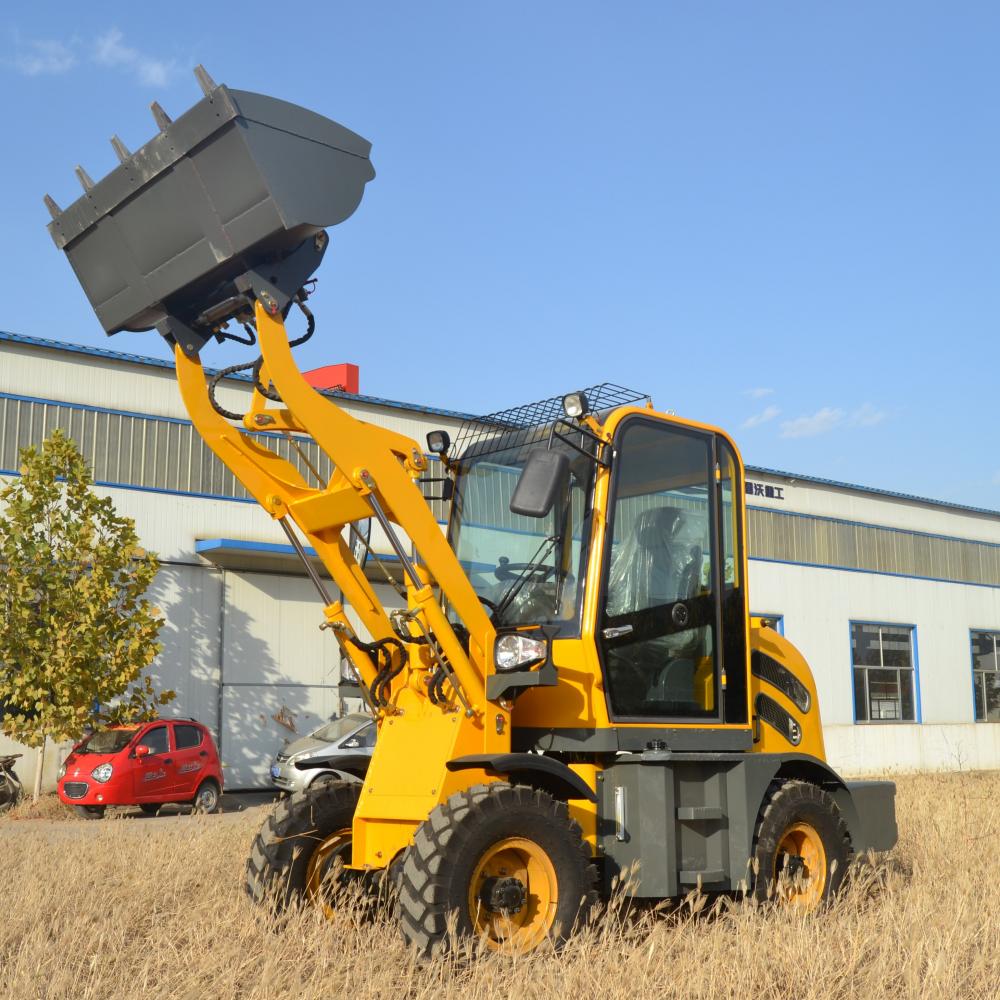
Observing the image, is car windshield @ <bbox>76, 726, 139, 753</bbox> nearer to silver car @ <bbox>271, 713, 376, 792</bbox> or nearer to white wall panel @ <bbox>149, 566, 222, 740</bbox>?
silver car @ <bbox>271, 713, 376, 792</bbox>

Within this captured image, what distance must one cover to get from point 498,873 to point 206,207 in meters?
3.72

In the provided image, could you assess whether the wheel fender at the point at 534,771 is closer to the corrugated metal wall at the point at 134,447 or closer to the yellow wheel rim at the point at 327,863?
the yellow wheel rim at the point at 327,863

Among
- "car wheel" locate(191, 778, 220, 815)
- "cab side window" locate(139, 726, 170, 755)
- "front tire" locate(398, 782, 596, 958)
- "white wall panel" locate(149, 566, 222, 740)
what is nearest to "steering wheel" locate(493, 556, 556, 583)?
"front tire" locate(398, 782, 596, 958)

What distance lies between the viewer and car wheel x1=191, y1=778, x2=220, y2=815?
68.2ft

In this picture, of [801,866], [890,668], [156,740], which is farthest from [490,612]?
[890,668]

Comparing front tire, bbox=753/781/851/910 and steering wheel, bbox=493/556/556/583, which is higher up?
steering wheel, bbox=493/556/556/583

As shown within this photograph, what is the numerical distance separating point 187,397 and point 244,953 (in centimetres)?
300

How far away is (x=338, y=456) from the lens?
6.84 meters

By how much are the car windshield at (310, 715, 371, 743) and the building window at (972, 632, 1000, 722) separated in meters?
23.9

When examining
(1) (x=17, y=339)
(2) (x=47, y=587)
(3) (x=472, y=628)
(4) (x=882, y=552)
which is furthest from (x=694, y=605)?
(4) (x=882, y=552)

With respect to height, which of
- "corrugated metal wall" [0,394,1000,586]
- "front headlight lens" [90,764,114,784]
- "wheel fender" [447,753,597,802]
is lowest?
"front headlight lens" [90,764,114,784]

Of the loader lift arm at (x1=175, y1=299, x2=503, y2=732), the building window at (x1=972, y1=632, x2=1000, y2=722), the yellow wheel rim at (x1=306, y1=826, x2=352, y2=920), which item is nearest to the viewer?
the loader lift arm at (x1=175, y1=299, x2=503, y2=732)

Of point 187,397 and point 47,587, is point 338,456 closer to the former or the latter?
point 187,397

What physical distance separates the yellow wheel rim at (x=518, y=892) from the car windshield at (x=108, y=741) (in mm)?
14952
